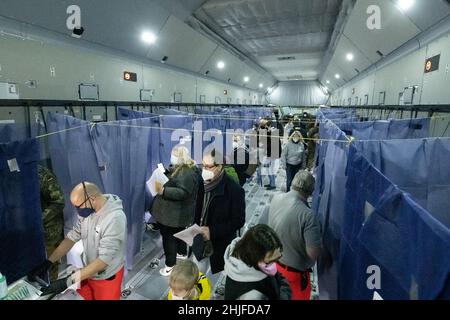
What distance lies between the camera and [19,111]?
12.6 feet

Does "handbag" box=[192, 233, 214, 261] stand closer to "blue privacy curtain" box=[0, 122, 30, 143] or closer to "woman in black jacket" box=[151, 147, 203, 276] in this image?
"woman in black jacket" box=[151, 147, 203, 276]

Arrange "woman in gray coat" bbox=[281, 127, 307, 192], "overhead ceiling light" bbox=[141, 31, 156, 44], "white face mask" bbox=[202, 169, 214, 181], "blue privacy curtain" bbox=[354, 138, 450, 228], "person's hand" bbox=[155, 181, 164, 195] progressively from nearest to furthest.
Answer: "blue privacy curtain" bbox=[354, 138, 450, 228] < "white face mask" bbox=[202, 169, 214, 181] < "person's hand" bbox=[155, 181, 164, 195] < "woman in gray coat" bbox=[281, 127, 307, 192] < "overhead ceiling light" bbox=[141, 31, 156, 44]

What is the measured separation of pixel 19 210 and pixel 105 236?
0.72 metres

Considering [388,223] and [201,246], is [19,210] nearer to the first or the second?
[201,246]

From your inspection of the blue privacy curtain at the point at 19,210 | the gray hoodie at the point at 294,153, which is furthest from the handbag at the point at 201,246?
the gray hoodie at the point at 294,153

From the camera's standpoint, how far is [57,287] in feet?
6.11

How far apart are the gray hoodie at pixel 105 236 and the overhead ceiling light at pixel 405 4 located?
5526mm

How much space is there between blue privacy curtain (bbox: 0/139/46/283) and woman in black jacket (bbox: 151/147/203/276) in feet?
4.17

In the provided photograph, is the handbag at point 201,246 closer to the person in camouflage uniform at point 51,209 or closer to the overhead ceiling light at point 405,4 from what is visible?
the person in camouflage uniform at point 51,209

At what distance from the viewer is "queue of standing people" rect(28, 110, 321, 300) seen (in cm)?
169

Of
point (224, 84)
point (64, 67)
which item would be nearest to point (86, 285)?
point (64, 67)

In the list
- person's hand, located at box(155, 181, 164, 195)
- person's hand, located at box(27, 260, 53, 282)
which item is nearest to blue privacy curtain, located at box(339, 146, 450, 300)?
person's hand, located at box(155, 181, 164, 195)

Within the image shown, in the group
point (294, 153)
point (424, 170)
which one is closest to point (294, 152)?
point (294, 153)

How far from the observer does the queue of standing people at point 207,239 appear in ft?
5.55
